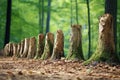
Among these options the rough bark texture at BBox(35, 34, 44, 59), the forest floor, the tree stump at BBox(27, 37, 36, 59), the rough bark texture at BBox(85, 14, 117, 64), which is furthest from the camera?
the tree stump at BBox(27, 37, 36, 59)

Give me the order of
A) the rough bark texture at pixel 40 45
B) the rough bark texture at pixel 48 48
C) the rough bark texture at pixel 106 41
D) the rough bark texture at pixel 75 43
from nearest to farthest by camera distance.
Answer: the rough bark texture at pixel 106 41 → the rough bark texture at pixel 75 43 → the rough bark texture at pixel 48 48 → the rough bark texture at pixel 40 45

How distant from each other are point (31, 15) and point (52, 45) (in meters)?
21.3

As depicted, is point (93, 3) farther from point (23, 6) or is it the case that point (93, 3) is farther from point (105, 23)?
point (105, 23)

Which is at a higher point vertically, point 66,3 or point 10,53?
point 66,3

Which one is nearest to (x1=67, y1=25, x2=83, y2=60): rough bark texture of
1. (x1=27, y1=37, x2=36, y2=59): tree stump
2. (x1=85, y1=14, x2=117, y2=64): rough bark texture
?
(x1=85, y1=14, x2=117, y2=64): rough bark texture

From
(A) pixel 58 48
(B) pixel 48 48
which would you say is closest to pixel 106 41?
(A) pixel 58 48

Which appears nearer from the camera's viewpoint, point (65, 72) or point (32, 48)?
point (65, 72)

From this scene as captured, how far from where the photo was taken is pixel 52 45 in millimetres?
11766

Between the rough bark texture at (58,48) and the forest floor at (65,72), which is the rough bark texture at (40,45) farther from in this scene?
the forest floor at (65,72)

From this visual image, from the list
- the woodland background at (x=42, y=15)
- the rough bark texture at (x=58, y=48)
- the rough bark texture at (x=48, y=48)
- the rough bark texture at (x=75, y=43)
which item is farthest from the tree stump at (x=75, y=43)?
the woodland background at (x=42, y=15)

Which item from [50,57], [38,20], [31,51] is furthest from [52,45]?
[38,20]

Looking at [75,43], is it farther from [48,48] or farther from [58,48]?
[48,48]

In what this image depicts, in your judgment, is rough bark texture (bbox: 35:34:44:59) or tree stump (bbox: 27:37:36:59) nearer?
rough bark texture (bbox: 35:34:44:59)

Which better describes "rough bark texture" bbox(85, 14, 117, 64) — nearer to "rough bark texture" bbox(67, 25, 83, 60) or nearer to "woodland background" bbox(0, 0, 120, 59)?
"rough bark texture" bbox(67, 25, 83, 60)
